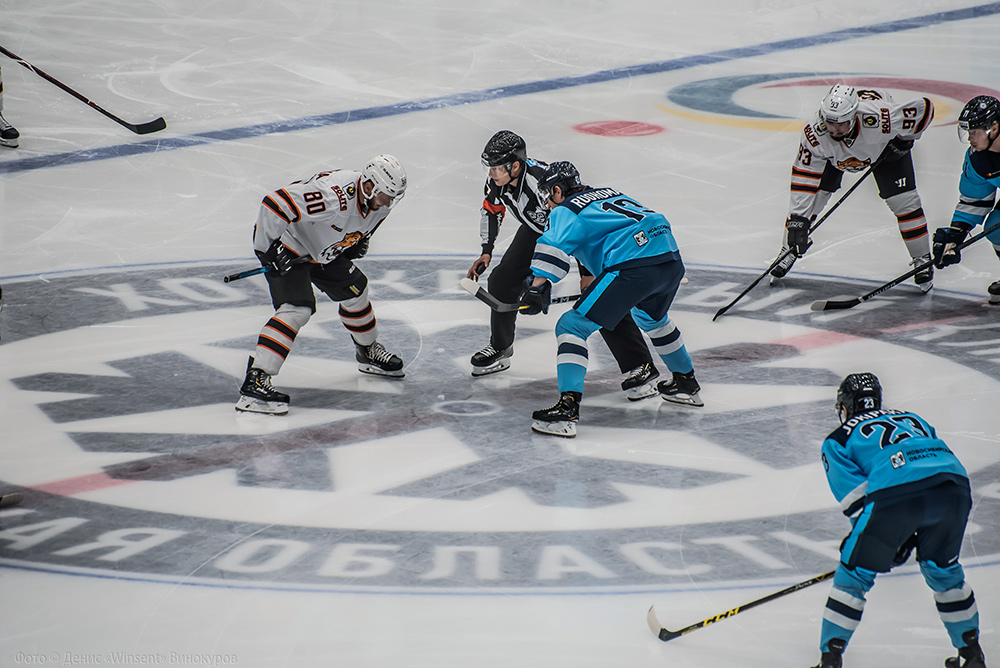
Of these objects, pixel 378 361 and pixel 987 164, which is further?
pixel 987 164

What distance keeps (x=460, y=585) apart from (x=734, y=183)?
4.54 metres

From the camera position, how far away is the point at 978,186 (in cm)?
506

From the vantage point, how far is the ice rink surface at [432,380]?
114 inches

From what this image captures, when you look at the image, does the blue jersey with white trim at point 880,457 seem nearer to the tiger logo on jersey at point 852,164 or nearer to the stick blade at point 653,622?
the stick blade at point 653,622

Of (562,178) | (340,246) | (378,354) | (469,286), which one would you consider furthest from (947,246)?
(340,246)

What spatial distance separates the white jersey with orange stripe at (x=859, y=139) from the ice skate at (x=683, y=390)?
63.7 inches

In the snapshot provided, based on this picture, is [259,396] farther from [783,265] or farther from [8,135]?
[8,135]

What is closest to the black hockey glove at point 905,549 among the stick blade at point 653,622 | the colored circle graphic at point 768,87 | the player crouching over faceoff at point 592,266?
the stick blade at point 653,622

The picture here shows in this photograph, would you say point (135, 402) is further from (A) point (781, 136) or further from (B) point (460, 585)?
(A) point (781, 136)

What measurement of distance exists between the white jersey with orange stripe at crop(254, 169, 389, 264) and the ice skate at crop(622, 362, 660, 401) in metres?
1.20

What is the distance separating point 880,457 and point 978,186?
299 cm

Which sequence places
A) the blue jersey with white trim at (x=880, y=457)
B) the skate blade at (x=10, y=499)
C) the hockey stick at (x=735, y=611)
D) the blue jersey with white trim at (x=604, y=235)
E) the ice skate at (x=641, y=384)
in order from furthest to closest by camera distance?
the ice skate at (x=641, y=384)
the blue jersey with white trim at (x=604, y=235)
the skate blade at (x=10, y=499)
the hockey stick at (x=735, y=611)
the blue jersey with white trim at (x=880, y=457)

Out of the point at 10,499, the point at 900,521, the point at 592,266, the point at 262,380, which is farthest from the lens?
the point at 262,380

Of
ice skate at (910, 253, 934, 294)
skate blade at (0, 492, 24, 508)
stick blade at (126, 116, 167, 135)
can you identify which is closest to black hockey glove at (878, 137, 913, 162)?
ice skate at (910, 253, 934, 294)
